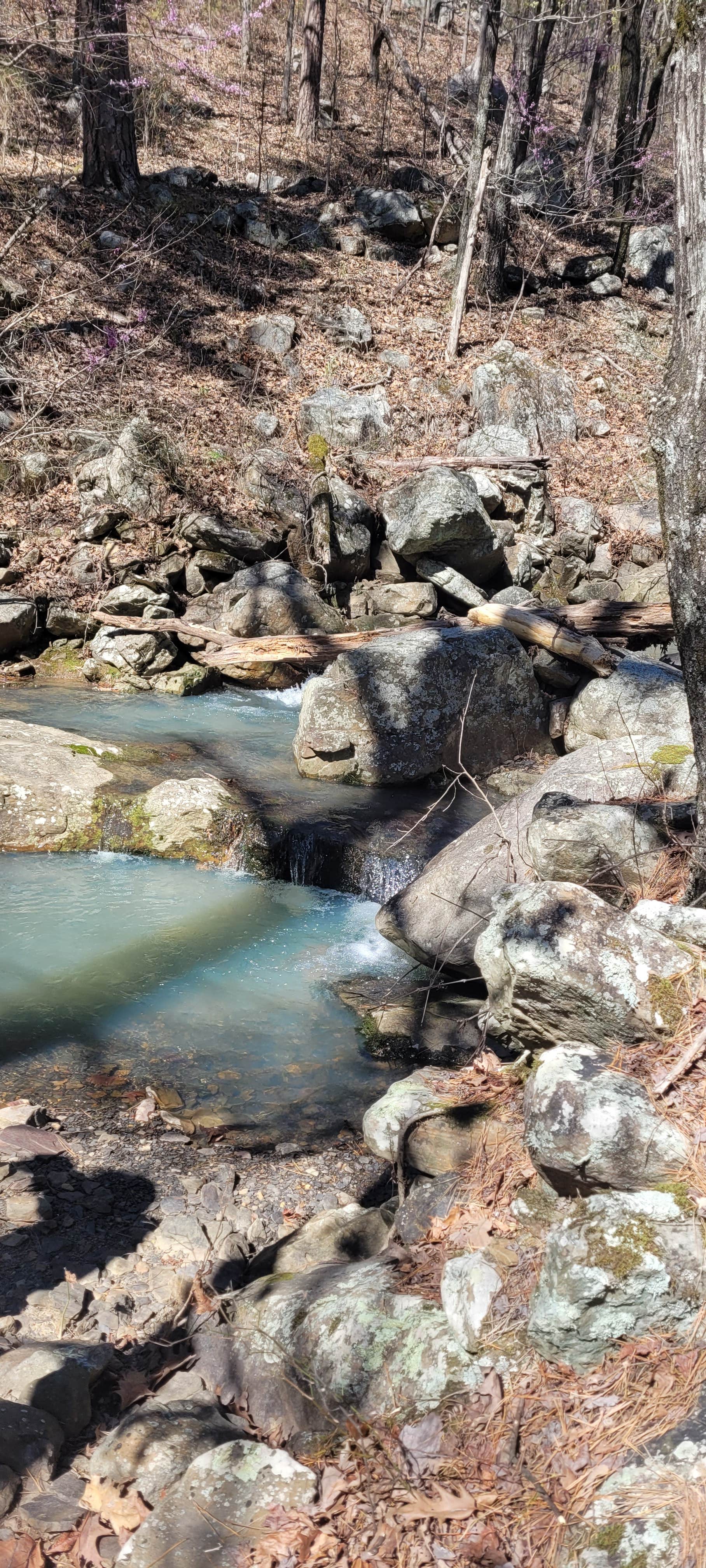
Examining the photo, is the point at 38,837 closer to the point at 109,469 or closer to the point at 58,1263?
the point at 58,1263

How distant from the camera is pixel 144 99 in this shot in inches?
719

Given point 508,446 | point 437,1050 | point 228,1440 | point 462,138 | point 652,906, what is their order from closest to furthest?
point 228,1440 → point 652,906 → point 437,1050 → point 508,446 → point 462,138

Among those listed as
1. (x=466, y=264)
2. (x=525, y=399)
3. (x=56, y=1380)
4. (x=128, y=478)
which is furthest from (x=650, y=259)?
(x=56, y=1380)

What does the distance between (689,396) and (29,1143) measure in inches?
150

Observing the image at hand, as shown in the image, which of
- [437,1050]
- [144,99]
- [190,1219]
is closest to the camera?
[190,1219]

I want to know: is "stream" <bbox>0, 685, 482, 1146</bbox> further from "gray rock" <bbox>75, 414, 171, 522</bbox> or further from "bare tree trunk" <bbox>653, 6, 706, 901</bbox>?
"gray rock" <bbox>75, 414, 171, 522</bbox>

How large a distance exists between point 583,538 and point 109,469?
6247mm

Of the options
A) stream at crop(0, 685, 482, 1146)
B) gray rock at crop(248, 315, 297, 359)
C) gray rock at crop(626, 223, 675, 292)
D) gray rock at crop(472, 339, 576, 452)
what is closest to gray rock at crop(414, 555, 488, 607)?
gray rock at crop(472, 339, 576, 452)

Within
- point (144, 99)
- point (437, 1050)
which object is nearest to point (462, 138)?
point (144, 99)

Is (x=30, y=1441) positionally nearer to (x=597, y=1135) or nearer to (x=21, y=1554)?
(x=21, y=1554)

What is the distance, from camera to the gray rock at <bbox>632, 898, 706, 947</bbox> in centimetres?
322

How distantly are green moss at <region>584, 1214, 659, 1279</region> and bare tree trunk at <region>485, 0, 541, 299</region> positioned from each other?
60.8ft

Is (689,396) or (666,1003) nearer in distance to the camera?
(666,1003)

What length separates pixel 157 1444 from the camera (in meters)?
2.51
